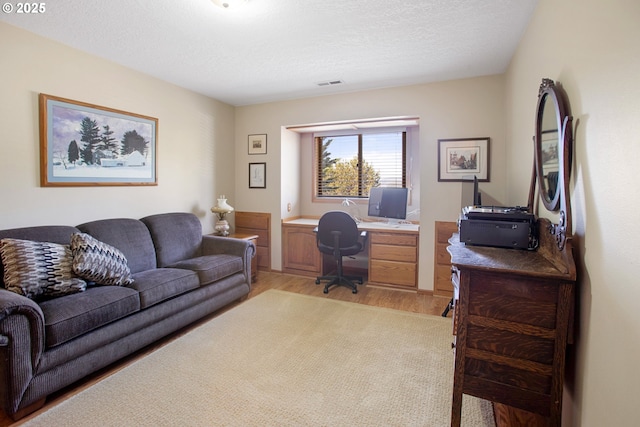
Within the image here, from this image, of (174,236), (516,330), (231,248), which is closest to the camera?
(516,330)

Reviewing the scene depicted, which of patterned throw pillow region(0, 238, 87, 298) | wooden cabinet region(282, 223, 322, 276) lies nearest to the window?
wooden cabinet region(282, 223, 322, 276)

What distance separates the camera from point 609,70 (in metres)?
1.12

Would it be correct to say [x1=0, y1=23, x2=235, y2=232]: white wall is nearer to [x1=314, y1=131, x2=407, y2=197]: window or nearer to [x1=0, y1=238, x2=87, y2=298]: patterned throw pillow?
[x1=0, y1=238, x2=87, y2=298]: patterned throw pillow

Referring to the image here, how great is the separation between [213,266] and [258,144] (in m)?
2.16

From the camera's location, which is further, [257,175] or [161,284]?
[257,175]

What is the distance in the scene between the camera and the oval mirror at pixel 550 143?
5.04 feet

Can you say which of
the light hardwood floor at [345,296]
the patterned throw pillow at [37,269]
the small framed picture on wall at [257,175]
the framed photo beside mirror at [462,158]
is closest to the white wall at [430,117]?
the framed photo beside mirror at [462,158]

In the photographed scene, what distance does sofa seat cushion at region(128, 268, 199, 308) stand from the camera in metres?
2.47

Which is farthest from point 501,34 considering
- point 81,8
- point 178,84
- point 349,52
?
point 178,84

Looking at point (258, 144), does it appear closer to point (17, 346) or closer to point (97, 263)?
point (97, 263)

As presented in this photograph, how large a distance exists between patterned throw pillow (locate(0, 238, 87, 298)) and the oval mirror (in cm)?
302

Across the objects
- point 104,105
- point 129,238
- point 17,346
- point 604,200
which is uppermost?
point 104,105

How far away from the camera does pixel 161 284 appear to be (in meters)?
2.61

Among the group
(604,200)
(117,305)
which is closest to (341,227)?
(117,305)
